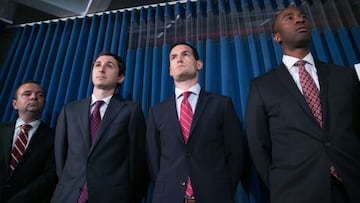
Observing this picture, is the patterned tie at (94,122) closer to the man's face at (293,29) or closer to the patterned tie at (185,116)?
the patterned tie at (185,116)

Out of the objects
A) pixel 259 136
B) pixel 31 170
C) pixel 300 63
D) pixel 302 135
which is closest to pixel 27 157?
pixel 31 170

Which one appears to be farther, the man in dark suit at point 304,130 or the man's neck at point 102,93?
the man's neck at point 102,93

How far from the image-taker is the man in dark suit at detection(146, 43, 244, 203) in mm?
1130

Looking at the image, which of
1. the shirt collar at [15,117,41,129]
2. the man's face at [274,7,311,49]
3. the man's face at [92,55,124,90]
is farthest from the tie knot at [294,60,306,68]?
the shirt collar at [15,117,41,129]

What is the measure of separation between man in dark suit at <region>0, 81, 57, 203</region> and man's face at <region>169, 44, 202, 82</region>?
0.97 m

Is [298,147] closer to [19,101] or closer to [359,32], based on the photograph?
[359,32]

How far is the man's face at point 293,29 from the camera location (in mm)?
1391

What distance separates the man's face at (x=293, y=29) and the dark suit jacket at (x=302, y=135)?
0.19 m

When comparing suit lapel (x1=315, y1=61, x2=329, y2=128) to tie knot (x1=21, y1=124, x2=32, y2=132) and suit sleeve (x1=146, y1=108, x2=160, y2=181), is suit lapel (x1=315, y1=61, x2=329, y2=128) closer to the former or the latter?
suit sleeve (x1=146, y1=108, x2=160, y2=181)

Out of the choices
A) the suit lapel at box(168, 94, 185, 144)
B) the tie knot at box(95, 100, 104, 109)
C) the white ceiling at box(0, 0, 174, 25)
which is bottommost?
the suit lapel at box(168, 94, 185, 144)

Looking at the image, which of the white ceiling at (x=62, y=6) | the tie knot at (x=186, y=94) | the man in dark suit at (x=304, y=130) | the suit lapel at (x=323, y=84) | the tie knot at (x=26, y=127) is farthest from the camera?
the white ceiling at (x=62, y=6)

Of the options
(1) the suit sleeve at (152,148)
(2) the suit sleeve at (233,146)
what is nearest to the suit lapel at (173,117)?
(1) the suit sleeve at (152,148)

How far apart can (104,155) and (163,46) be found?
1.17 meters

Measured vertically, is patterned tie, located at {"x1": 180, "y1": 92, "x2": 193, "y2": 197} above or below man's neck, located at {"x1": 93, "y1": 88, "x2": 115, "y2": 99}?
below
